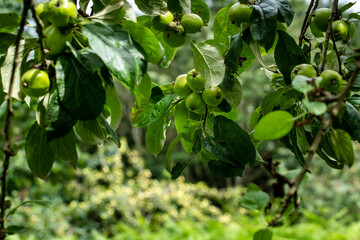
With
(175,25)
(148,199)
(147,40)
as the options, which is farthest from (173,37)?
(148,199)

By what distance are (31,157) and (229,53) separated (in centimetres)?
37

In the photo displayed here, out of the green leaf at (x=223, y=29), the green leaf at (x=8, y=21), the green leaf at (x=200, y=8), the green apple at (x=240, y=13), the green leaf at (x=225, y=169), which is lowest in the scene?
the green leaf at (x=225, y=169)

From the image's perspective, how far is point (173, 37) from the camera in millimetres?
548

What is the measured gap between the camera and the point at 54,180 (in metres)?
4.00

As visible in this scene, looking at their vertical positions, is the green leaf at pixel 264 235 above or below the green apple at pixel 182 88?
below

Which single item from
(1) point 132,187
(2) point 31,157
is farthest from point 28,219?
(2) point 31,157

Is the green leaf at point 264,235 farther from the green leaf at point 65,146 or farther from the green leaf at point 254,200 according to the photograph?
the green leaf at point 65,146

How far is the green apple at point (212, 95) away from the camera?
A: 1.79 feet

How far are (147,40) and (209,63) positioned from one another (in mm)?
156

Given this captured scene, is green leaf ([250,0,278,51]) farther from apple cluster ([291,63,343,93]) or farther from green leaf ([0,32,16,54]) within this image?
green leaf ([0,32,16,54])

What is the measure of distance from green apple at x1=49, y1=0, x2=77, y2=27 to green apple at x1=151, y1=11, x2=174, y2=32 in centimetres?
15

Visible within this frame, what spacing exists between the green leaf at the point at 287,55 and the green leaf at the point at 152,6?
0.20 metres

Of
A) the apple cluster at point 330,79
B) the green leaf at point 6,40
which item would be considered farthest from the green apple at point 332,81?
the green leaf at point 6,40

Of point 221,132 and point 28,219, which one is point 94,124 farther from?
point 28,219
